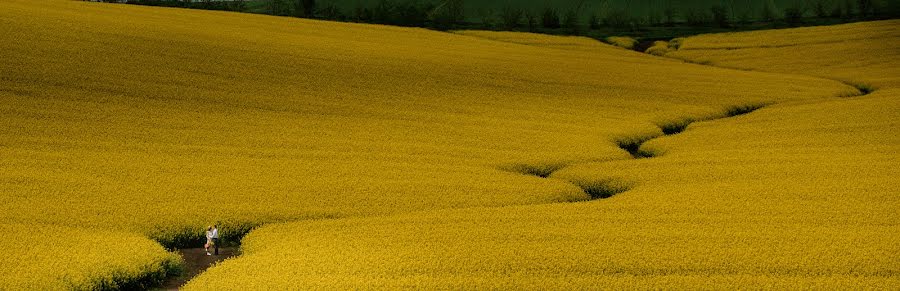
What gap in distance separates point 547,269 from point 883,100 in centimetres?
2677

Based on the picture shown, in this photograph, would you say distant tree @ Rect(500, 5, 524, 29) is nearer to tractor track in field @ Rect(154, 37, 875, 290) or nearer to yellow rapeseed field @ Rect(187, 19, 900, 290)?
tractor track in field @ Rect(154, 37, 875, 290)

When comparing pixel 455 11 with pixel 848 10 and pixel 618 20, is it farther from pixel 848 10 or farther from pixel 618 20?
pixel 848 10

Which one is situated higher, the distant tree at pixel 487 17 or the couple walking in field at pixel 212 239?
the distant tree at pixel 487 17

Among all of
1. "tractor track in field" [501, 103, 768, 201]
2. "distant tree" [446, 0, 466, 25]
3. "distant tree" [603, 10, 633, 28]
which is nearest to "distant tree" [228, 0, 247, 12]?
"distant tree" [446, 0, 466, 25]

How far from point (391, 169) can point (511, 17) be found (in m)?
61.2

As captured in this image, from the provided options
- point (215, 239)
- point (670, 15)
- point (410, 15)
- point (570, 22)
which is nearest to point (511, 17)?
point (570, 22)

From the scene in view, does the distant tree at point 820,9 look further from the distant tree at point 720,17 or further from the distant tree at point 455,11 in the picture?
the distant tree at point 455,11

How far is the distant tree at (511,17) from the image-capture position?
271 ft

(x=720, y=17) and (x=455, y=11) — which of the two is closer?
(x=720, y=17)

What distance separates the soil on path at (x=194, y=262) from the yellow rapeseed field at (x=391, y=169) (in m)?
0.43

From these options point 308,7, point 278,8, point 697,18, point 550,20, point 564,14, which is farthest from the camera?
point 564,14

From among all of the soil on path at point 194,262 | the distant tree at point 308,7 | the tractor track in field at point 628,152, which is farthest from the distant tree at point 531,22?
the soil on path at point 194,262

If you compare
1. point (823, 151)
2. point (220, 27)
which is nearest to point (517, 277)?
point (823, 151)

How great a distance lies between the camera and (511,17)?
274 ft
